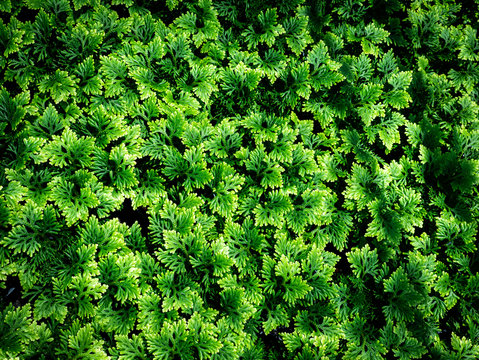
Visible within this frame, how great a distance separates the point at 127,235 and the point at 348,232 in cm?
165

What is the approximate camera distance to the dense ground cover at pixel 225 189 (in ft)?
6.88

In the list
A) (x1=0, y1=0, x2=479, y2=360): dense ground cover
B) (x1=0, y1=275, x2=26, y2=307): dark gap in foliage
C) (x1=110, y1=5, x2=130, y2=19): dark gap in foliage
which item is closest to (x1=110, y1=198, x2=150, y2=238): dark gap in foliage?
(x1=0, y1=0, x2=479, y2=360): dense ground cover

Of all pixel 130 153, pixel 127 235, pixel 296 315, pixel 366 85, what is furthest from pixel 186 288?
pixel 366 85

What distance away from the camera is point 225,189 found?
2.36 m

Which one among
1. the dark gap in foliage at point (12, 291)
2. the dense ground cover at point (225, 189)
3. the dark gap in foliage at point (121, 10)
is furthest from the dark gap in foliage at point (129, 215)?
the dark gap in foliage at point (121, 10)

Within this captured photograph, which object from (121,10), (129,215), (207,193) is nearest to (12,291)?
(129,215)

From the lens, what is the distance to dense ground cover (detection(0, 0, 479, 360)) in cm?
210

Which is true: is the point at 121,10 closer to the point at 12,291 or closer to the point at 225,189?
the point at 225,189

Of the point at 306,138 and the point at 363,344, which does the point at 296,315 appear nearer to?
the point at 363,344

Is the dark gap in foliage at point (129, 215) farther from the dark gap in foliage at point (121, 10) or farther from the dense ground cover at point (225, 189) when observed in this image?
the dark gap in foliage at point (121, 10)

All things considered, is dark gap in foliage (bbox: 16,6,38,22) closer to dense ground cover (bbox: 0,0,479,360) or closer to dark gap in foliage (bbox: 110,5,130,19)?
dense ground cover (bbox: 0,0,479,360)

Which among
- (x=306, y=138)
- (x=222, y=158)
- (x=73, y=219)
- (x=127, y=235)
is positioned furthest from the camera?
(x=306, y=138)

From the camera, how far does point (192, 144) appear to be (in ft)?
7.84

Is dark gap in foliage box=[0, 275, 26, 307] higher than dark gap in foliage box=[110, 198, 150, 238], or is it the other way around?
dark gap in foliage box=[110, 198, 150, 238]
